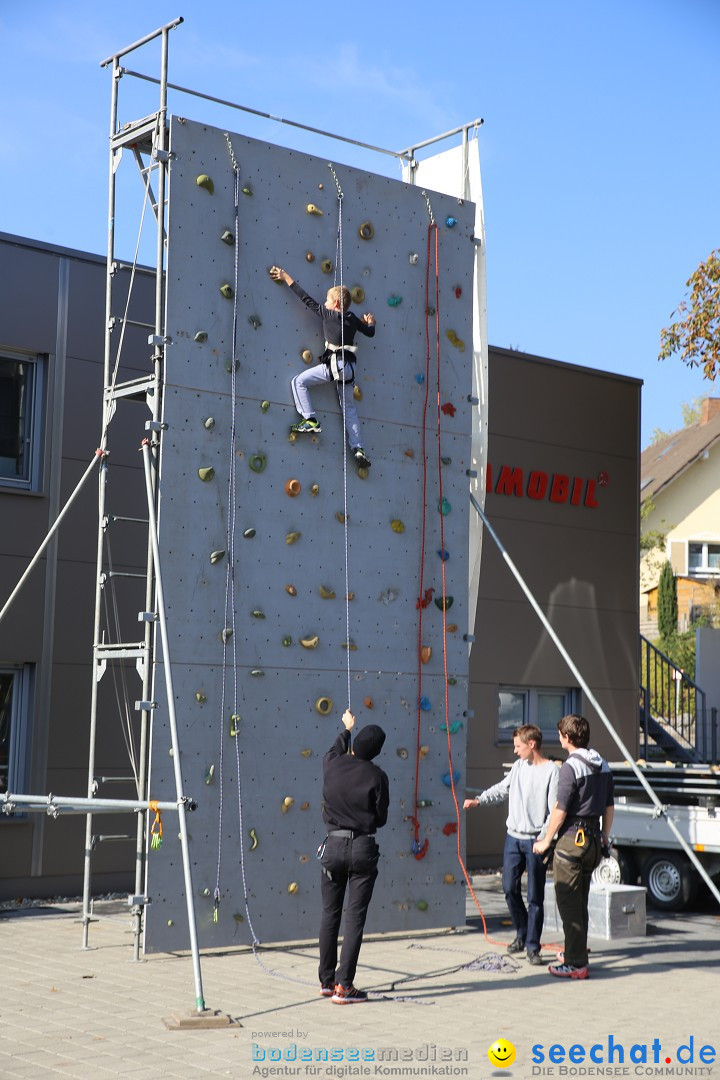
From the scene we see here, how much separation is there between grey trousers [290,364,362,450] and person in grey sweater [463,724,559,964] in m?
3.02

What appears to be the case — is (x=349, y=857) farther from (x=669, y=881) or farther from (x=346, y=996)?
(x=669, y=881)

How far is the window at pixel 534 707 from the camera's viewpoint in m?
18.2

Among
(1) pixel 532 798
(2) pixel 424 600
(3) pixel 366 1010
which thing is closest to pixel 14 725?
(2) pixel 424 600

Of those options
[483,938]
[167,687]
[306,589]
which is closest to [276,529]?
[306,589]

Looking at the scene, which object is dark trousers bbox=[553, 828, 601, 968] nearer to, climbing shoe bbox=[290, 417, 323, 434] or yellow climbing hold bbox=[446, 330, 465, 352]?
climbing shoe bbox=[290, 417, 323, 434]

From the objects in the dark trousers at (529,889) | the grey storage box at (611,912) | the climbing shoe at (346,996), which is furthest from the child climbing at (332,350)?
the climbing shoe at (346,996)

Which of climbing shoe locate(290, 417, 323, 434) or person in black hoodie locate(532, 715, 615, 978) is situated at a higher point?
climbing shoe locate(290, 417, 323, 434)

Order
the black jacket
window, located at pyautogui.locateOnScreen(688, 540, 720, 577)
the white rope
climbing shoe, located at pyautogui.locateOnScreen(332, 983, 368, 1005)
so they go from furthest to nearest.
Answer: window, located at pyautogui.locateOnScreen(688, 540, 720, 577) < the white rope < the black jacket < climbing shoe, located at pyautogui.locateOnScreen(332, 983, 368, 1005)

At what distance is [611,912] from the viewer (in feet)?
39.5

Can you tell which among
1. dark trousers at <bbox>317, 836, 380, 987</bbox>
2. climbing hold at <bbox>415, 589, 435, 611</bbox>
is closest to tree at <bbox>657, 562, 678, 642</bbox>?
climbing hold at <bbox>415, 589, 435, 611</bbox>

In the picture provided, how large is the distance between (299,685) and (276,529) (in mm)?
1344

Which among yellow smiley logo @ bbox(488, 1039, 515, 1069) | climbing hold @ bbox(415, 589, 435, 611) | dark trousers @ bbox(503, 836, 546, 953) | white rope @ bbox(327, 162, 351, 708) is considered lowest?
yellow smiley logo @ bbox(488, 1039, 515, 1069)

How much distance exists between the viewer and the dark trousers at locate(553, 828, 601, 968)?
32.8 ft

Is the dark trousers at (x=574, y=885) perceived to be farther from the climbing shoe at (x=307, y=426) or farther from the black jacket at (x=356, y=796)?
the climbing shoe at (x=307, y=426)
